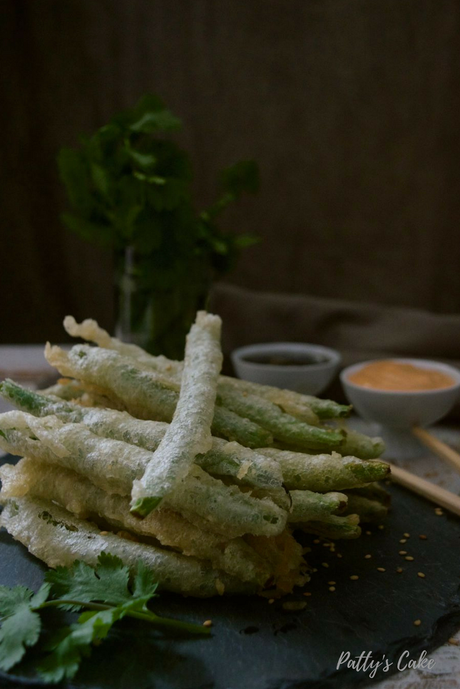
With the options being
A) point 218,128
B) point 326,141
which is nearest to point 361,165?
point 326,141

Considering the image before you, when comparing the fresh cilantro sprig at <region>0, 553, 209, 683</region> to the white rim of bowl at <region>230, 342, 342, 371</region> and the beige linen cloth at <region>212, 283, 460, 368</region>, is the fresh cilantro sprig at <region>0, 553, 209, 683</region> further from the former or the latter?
the beige linen cloth at <region>212, 283, 460, 368</region>

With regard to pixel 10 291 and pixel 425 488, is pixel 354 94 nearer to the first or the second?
pixel 10 291

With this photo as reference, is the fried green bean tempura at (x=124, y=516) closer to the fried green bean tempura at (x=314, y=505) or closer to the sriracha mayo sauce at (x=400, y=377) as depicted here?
the fried green bean tempura at (x=314, y=505)

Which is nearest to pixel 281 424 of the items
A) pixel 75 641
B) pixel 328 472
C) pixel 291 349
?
pixel 328 472

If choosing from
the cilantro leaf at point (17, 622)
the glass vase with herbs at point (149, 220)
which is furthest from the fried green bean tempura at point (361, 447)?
the glass vase with herbs at point (149, 220)

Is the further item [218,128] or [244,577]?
[218,128]
